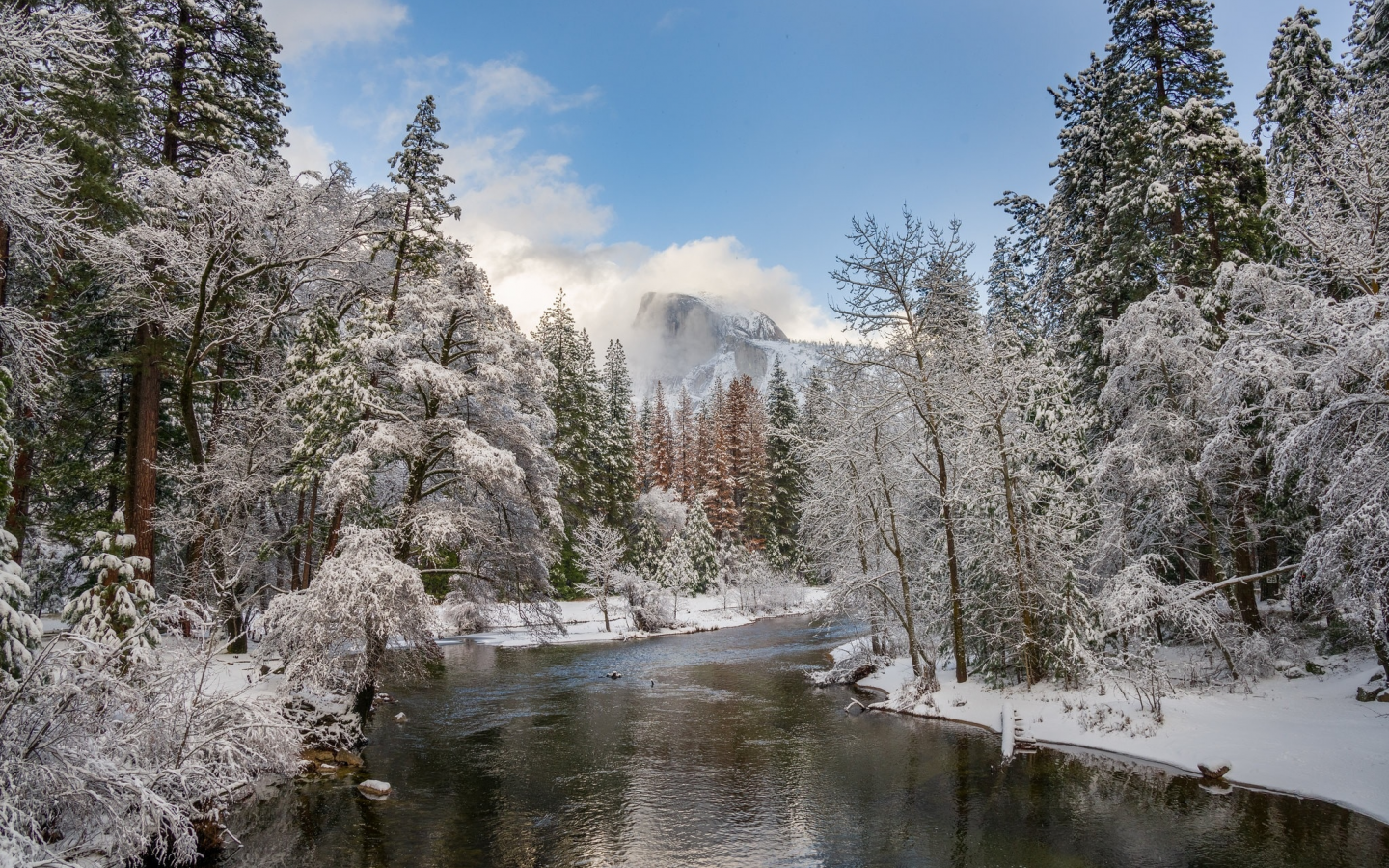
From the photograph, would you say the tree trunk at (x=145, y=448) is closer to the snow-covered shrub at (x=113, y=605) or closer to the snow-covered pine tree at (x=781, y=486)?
the snow-covered shrub at (x=113, y=605)

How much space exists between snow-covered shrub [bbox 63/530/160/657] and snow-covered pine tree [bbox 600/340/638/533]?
130 feet

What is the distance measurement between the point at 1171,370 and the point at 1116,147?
869 centimetres

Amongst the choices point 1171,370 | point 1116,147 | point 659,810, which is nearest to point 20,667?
point 659,810

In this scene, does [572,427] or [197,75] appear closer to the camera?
[197,75]

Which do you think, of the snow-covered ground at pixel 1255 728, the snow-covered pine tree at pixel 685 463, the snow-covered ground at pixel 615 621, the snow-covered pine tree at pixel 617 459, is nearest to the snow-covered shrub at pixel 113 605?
the snow-covered ground at pixel 1255 728

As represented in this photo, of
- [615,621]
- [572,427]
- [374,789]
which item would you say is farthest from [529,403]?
[572,427]

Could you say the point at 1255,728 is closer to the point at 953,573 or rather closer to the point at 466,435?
the point at 953,573

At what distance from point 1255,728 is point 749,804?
32.8 feet

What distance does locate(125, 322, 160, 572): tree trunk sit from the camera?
568 inches

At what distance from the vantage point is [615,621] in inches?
1592

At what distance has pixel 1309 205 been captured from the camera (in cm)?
1126

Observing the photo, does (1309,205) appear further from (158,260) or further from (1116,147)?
(158,260)

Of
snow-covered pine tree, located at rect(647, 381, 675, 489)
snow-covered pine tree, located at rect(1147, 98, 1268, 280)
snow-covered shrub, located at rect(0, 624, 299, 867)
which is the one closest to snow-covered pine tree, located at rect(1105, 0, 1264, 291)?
snow-covered pine tree, located at rect(1147, 98, 1268, 280)

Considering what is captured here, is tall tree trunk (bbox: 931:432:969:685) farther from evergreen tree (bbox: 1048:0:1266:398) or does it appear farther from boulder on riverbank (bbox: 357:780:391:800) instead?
boulder on riverbank (bbox: 357:780:391:800)
